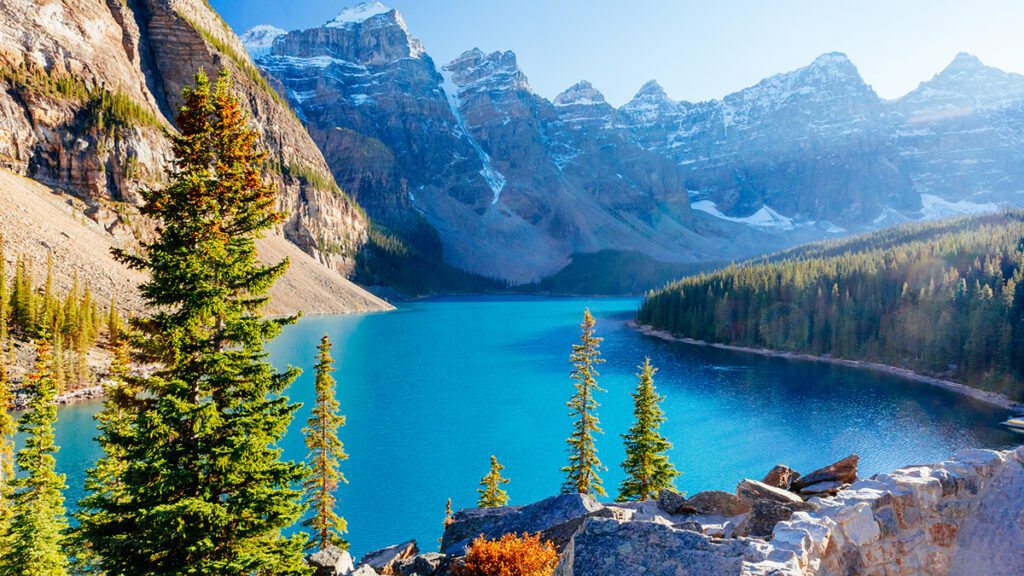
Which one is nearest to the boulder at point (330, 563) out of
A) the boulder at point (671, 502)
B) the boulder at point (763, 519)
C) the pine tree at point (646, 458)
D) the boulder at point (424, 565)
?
the boulder at point (424, 565)

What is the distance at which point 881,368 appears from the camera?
87688 mm

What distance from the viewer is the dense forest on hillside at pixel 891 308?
7631cm

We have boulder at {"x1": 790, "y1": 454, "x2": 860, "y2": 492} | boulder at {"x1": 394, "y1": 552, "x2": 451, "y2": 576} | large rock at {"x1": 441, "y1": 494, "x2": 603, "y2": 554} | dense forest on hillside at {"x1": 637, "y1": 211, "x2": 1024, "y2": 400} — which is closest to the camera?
boulder at {"x1": 394, "y1": 552, "x2": 451, "y2": 576}

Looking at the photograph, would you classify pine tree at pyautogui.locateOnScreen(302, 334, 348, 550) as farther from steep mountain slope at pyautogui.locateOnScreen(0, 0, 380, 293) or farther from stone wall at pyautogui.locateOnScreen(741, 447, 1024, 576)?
steep mountain slope at pyautogui.locateOnScreen(0, 0, 380, 293)

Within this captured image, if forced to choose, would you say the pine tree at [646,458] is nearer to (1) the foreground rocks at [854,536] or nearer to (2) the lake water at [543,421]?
(2) the lake water at [543,421]

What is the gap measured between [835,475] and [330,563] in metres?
15.7

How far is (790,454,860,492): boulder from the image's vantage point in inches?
643

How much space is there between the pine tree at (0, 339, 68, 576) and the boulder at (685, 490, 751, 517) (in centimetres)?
1809

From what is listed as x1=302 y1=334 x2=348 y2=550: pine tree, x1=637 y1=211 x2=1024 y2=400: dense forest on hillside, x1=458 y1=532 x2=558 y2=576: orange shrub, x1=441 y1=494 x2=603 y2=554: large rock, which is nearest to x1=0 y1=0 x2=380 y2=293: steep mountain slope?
x1=302 y1=334 x2=348 y2=550: pine tree

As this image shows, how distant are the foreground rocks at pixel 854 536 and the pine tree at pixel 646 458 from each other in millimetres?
15340

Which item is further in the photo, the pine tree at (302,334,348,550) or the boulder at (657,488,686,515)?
the pine tree at (302,334,348,550)

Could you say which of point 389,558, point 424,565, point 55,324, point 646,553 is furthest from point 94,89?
point 646,553

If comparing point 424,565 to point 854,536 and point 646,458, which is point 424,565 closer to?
point 854,536

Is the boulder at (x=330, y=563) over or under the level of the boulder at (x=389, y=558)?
over
